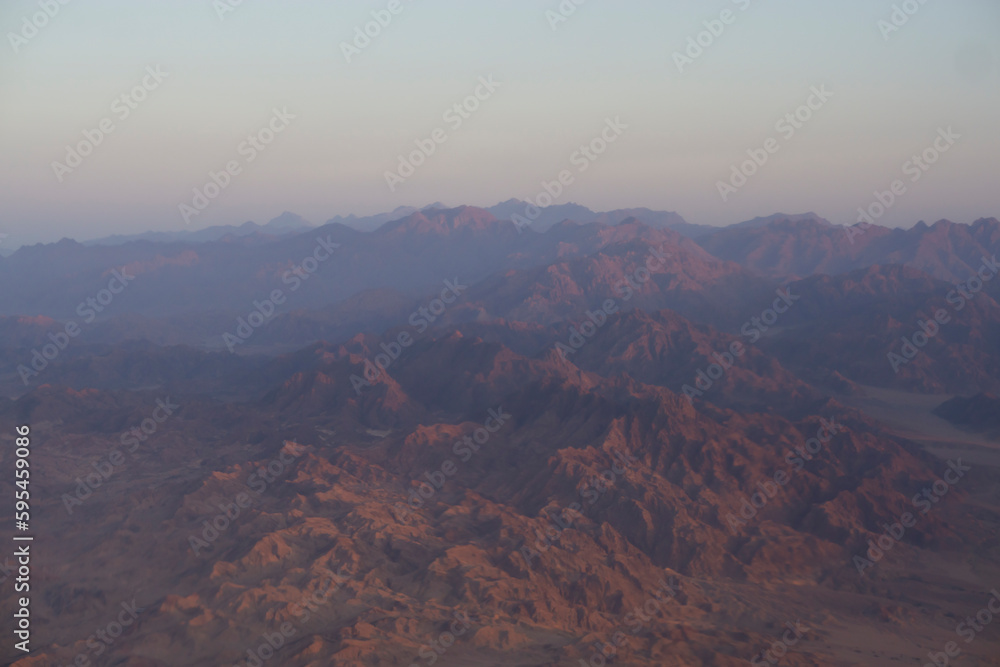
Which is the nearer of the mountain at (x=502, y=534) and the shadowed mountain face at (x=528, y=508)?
the mountain at (x=502, y=534)

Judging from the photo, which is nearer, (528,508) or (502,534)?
(502,534)

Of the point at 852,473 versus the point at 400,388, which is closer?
the point at 852,473

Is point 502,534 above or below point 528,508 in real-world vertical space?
below

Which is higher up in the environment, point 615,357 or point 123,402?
point 615,357

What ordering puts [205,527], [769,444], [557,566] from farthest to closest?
[769,444] < [205,527] < [557,566]

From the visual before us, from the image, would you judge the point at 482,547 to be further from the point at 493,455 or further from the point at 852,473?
the point at 852,473

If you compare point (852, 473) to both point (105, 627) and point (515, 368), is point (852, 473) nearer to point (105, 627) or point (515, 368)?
point (515, 368)

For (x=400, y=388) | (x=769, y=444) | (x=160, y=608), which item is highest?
(x=769, y=444)

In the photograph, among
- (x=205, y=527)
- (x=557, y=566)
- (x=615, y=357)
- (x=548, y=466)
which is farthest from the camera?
(x=615, y=357)

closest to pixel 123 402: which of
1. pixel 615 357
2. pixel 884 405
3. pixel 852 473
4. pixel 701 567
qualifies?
pixel 615 357

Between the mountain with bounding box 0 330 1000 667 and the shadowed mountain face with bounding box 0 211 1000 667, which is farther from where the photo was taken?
the shadowed mountain face with bounding box 0 211 1000 667
